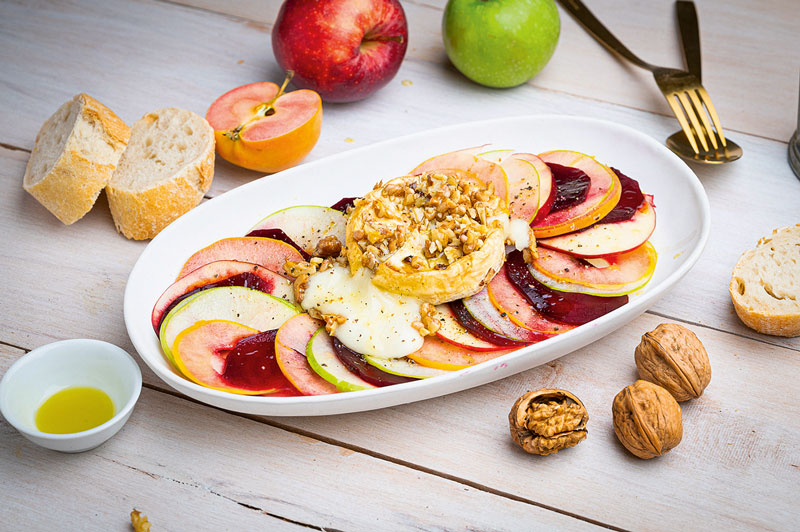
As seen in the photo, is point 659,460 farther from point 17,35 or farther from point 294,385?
point 17,35

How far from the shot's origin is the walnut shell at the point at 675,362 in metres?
2.62

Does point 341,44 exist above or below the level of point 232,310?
above

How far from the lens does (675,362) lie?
261 centimetres

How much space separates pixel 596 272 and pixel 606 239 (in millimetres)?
177

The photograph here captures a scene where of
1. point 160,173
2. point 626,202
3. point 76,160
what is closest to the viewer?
point 626,202

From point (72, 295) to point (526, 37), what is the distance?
2624 millimetres

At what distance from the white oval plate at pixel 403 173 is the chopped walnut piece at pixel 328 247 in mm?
435

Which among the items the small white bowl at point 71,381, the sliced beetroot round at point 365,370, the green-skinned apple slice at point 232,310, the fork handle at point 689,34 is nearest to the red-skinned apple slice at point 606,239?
the sliced beetroot round at point 365,370

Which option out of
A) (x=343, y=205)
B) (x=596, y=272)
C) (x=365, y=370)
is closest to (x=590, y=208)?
(x=596, y=272)

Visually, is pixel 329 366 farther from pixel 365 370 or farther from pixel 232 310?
pixel 232 310

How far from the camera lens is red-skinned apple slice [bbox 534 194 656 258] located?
A: 2.89 m

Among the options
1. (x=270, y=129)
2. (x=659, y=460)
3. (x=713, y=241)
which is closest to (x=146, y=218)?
(x=270, y=129)

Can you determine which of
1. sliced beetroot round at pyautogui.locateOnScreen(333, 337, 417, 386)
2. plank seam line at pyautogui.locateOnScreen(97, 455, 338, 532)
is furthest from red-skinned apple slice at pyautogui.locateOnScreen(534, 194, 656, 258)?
plank seam line at pyautogui.locateOnScreen(97, 455, 338, 532)

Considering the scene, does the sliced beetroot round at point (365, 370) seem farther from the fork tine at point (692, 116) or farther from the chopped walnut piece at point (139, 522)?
the fork tine at point (692, 116)
